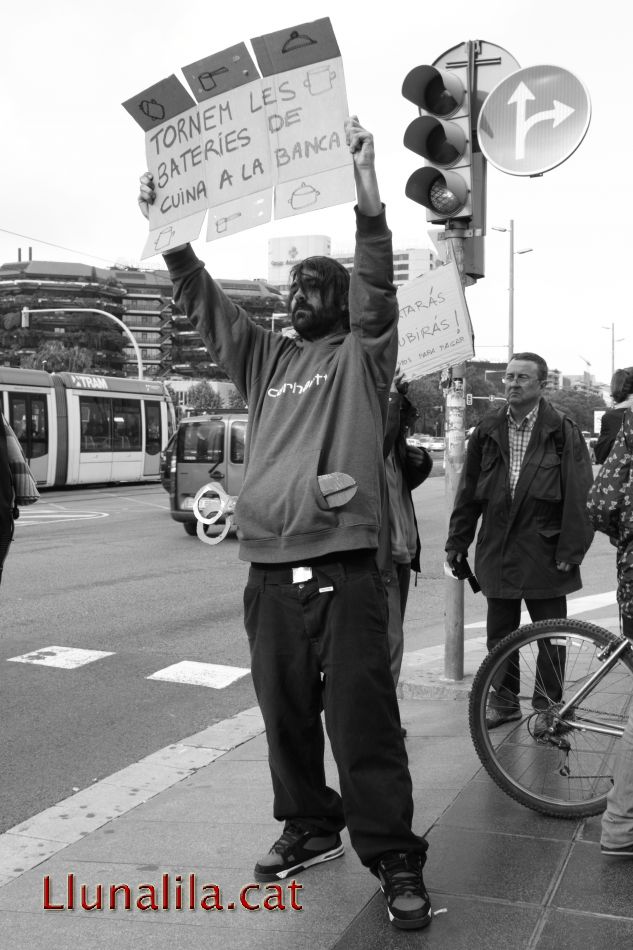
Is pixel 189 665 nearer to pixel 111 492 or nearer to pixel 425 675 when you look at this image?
pixel 425 675

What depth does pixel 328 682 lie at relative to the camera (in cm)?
299

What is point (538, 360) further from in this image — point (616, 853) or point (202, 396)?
point (202, 396)

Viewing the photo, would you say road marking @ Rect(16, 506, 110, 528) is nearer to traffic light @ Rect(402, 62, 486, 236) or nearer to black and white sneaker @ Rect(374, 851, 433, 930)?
traffic light @ Rect(402, 62, 486, 236)

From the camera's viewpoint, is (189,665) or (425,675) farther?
(189,665)

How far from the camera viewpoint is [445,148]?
541 cm

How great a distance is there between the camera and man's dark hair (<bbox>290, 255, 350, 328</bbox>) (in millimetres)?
3150

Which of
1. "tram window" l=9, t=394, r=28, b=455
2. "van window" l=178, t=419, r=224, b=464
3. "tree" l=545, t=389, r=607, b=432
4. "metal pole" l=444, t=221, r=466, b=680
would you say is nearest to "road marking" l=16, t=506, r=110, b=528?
"van window" l=178, t=419, r=224, b=464

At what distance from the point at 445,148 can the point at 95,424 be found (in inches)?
949

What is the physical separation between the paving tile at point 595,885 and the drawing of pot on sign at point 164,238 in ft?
7.61

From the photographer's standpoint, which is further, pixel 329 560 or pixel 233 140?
pixel 233 140

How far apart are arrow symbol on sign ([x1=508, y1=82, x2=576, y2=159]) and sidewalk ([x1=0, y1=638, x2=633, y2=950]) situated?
3.06 m

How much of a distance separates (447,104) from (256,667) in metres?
3.63

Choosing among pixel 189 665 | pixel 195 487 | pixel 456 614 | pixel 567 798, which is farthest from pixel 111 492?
pixel 567 798

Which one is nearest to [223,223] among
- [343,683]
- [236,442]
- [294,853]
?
[343,683]
